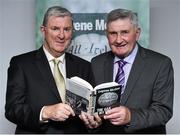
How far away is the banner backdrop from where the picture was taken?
2.27 m

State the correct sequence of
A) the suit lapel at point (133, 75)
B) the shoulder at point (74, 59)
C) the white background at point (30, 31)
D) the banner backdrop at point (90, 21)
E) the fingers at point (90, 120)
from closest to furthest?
the fingers at point (90, 120) → the suit lapel at point (133, 75) → the shoulder at point (74, 59) → the banner backdrop at point (90, 21) → the white background at point (30, 31)

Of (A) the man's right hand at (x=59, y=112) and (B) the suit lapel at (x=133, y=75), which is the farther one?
(B) the suit lapel at (x=133, y=75)

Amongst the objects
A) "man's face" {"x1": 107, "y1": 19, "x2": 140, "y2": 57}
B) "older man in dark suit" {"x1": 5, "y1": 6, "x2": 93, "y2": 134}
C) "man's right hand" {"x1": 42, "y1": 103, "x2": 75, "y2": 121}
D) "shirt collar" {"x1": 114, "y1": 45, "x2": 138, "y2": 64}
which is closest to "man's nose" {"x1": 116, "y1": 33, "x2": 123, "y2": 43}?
"man's face" {"x1": 107, "y1": 19, "x2": 140, "y2": 57}

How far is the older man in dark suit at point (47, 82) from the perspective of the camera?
74.9 inches

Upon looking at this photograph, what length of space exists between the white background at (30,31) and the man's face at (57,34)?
0.34 m

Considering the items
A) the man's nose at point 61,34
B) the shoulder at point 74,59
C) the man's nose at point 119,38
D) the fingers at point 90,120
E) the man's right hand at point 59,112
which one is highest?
the man's nose at point 61,34

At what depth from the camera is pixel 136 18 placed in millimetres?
2100

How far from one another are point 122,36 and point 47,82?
48 centimetres

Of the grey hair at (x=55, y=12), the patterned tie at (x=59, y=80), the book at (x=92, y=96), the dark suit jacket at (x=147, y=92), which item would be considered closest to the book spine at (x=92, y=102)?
the book at (x=92, y=96)

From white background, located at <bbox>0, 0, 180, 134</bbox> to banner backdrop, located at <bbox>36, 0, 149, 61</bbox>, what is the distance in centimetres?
15

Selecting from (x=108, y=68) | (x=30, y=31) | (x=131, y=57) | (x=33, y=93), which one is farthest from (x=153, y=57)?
(x=30, y=31)

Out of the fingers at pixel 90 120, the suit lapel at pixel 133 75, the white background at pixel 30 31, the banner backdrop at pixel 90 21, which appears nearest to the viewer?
the fingers at pixel 90 120

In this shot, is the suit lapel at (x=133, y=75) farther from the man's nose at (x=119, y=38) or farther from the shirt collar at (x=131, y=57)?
the man's nose at (x=119, y=38)

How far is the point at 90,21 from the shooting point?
2.31 metres
